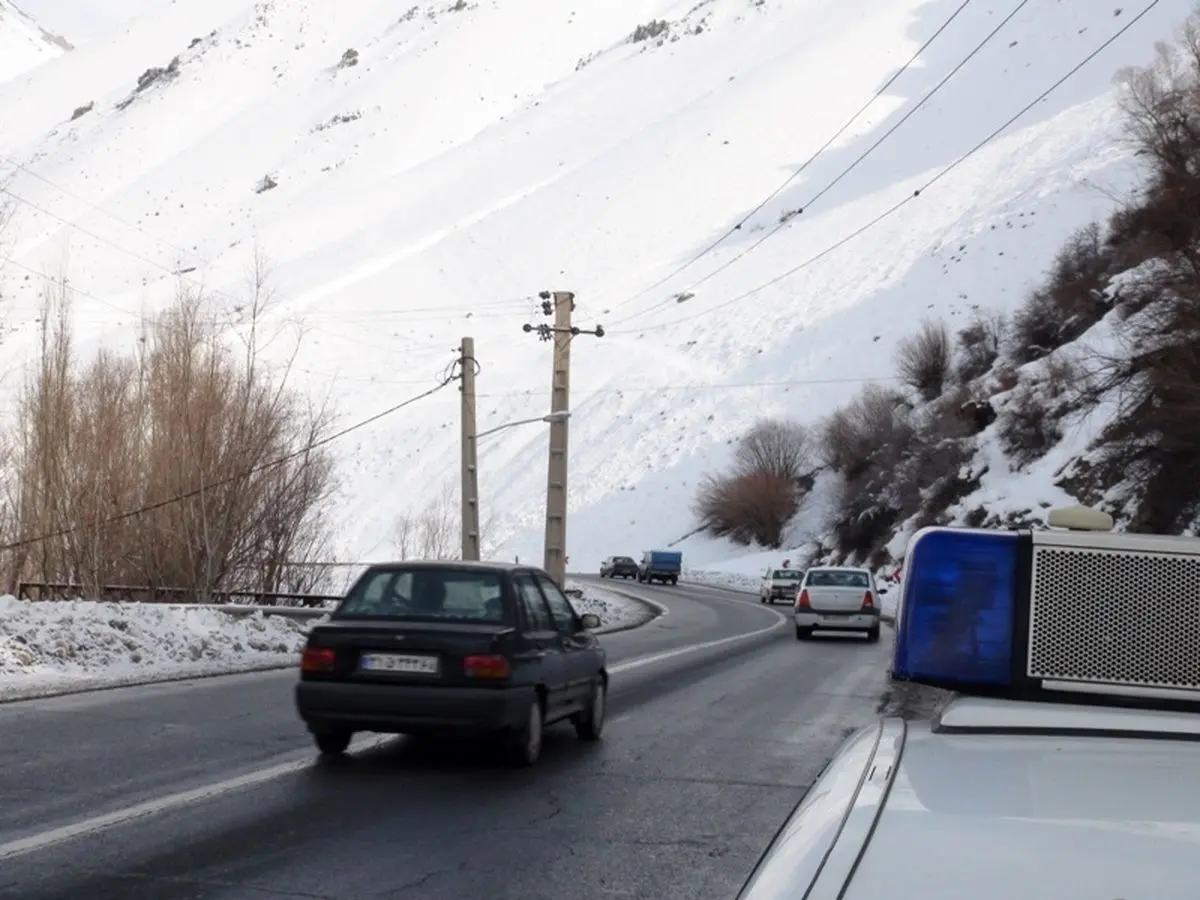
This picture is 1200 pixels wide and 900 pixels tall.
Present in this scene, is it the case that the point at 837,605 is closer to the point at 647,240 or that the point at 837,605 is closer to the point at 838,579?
the point at 838,579

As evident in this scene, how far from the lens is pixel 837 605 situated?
3200 cm

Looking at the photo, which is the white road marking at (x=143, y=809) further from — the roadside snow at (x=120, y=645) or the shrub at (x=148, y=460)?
the shrub at (x=148, y=460)

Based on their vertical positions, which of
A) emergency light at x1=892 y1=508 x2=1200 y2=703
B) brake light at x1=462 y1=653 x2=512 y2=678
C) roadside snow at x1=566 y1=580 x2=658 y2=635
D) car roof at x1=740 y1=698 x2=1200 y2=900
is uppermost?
emergency light at x1=892 y1=508 x2=1200 y2=703

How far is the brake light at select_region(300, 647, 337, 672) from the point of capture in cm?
1126

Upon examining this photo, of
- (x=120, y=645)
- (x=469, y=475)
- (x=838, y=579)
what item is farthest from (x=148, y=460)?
(x=120, y=645)

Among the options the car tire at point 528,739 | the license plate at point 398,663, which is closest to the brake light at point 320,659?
the license plate at point 398,663

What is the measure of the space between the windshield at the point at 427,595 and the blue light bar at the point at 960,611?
820cm

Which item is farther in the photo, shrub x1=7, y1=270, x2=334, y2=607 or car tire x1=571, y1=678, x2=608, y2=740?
shrub x1=7, y1=270, x2=334, y2=607

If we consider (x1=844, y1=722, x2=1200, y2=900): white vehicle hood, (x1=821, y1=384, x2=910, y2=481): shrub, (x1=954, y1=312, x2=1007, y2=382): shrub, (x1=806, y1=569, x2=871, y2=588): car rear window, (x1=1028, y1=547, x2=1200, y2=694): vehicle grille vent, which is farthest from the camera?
(x1=821, y1=384, x2=910, y2=481): shrub

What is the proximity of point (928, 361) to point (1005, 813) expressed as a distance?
261 feet

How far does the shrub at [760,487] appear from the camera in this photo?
8556cm

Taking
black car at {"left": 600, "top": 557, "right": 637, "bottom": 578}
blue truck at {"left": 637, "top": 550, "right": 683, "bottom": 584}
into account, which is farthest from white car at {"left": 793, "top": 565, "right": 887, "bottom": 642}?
black car at {"left": 600, "top": 557, "right": 637, "bottom": 578}

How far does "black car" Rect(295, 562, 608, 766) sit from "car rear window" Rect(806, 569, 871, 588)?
21.1 metres

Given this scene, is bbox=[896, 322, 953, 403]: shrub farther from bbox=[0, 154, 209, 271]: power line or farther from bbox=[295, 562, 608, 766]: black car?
Result: bbox=[0, 154, 209, 271]: power line
